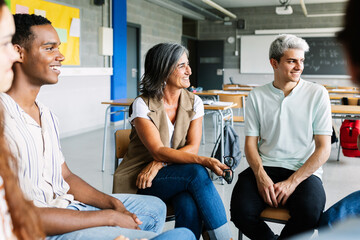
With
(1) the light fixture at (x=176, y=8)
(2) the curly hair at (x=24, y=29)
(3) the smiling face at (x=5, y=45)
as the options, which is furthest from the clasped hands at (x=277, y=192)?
(1) the light fixture at (x=176, y=8)

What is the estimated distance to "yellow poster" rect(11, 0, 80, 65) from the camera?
16.7ft

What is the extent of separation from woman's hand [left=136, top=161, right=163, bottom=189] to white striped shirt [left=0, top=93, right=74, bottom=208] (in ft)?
1.31

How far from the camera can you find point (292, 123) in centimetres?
199

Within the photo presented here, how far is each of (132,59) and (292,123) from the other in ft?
21.7

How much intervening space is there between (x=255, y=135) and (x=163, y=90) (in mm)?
558

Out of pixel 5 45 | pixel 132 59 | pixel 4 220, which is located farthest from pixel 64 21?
pixel 4 220

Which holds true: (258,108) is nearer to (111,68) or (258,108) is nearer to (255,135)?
(255,135)

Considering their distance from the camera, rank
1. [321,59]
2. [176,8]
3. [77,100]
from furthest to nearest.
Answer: [321,59], [176,8], [77,100]

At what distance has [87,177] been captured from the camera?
3.75 m

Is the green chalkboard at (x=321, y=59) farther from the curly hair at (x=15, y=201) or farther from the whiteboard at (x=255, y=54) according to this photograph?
the curly hair at (x=15, y=201)

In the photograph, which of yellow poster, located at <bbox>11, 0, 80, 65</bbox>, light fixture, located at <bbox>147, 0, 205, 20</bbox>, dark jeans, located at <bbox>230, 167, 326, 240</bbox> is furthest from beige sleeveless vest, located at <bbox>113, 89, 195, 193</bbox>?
light fixture, located at <bbox>147, 0, 205, 20</bbox>

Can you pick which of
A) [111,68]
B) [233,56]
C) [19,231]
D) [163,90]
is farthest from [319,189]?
[233,56]

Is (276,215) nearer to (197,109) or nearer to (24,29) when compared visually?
(197,109)

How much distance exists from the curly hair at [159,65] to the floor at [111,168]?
1.05m
